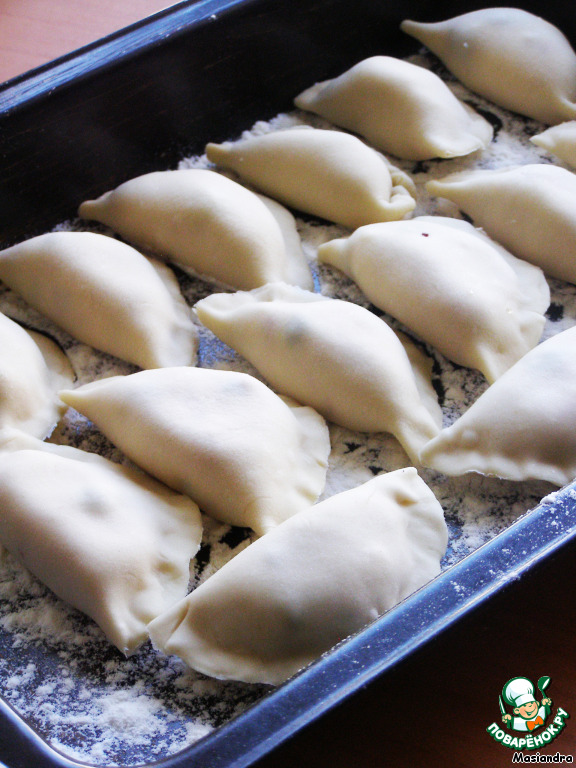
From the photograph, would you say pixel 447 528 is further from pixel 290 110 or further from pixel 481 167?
pixel 290 110

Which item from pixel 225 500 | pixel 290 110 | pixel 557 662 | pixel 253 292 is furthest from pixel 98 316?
pixel 557 662

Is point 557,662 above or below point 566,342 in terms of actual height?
below

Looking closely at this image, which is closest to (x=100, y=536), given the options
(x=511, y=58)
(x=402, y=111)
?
(x=402, y=111)

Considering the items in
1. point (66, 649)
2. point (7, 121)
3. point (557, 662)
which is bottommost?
point (557, 662)

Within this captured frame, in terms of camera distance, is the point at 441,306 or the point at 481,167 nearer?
the point at 441,306

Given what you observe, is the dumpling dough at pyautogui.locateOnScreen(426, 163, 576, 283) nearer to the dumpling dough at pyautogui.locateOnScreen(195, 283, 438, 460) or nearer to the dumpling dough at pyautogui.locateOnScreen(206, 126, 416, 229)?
the dumpling dough at pyautogui.locateOnScreen(206, 126, 416, 229)

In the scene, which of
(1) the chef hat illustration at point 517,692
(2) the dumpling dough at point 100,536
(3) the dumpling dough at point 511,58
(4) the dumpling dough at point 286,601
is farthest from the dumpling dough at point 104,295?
(3) the dumpling dough at point 511,58
